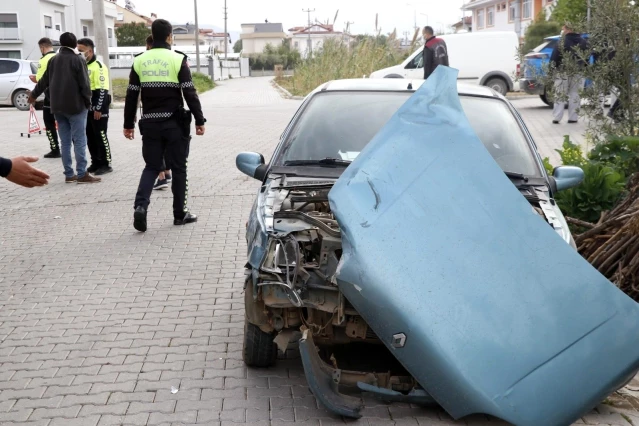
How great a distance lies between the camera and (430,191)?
422cm

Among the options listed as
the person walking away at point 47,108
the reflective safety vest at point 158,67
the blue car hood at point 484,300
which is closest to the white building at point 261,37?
the person walking away at point 47,108

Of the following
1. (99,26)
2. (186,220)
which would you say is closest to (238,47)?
(99,26)

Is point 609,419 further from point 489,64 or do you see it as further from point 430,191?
point 489,64

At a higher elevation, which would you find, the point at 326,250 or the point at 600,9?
the point at 600,9

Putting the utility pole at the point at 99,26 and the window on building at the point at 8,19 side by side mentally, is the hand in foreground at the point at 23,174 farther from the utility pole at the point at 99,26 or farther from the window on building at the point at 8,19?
the window on building at the point at 8,19

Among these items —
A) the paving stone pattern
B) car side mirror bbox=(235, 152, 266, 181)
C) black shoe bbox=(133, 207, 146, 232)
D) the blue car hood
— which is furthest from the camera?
black shoe bbox=(133, 207, 146, 232)

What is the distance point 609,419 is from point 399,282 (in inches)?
56.6

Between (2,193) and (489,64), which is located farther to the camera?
(489,64)

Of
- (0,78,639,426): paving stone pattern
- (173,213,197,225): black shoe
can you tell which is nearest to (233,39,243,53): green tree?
(0,78,639,426): paving stone pattern

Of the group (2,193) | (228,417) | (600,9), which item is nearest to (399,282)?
(228,417)

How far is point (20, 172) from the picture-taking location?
187 inches

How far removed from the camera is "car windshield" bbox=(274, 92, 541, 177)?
568 centimetres

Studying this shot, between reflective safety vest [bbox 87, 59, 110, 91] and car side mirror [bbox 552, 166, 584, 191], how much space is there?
8.22m

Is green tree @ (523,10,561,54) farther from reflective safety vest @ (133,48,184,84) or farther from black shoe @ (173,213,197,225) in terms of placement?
reflective safety vest @ (133,48,184,84)
